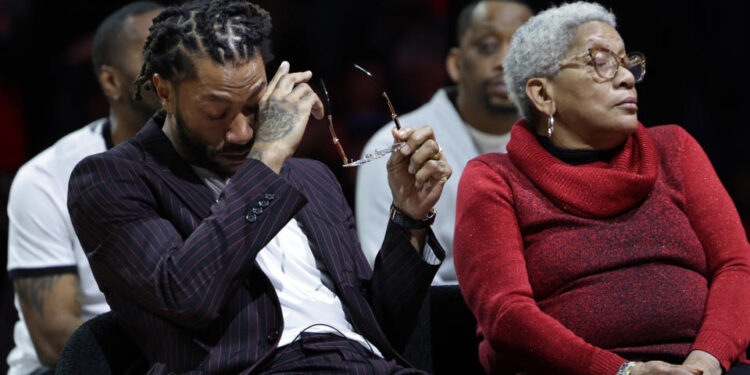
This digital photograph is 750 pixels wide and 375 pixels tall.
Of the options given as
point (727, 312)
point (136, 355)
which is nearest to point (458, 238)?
point (727, 312)

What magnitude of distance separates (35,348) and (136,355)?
0.90m

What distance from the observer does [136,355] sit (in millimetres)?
2371

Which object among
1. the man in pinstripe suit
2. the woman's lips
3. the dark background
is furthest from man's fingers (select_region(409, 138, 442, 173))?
the dark background

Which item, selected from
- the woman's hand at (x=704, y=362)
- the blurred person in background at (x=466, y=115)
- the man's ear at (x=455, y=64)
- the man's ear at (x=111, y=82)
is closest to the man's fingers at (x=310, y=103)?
the woman's hand at (x=704, y=362)

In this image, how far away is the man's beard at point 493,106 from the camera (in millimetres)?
3697

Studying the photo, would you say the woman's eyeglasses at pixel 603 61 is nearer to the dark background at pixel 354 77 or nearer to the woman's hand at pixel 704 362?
the woman's hand at pixel 704 362

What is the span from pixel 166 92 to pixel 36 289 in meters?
1.14

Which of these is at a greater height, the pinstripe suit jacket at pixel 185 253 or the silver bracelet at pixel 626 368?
the pinstripe suit jacket at pixel 185 253

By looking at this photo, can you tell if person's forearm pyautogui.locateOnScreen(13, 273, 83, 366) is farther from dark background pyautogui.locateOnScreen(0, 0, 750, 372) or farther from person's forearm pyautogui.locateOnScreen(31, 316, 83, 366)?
dark background pyautogui.locateOnScreen(0, 0, 750, 372)

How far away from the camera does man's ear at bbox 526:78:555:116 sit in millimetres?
2578

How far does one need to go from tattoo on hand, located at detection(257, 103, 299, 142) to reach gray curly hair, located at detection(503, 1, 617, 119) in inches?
30.2

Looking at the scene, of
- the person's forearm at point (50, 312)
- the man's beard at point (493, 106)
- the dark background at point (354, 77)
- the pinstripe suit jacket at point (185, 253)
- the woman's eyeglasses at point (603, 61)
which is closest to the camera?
the pinstripe suit jacket at point (185, 253)

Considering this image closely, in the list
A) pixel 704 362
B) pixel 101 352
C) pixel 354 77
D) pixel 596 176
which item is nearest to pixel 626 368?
pixel 704 362

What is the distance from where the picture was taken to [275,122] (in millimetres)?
2178
